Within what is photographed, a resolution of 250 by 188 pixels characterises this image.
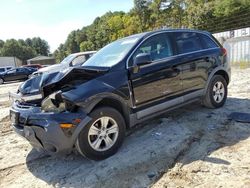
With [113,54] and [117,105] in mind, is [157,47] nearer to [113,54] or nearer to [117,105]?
A: [113,54]

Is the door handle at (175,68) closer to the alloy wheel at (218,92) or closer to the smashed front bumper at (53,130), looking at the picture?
the alloy wheel at (218,92)

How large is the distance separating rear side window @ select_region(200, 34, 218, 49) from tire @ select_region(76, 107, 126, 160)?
285 cm

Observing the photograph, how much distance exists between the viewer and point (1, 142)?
545cm

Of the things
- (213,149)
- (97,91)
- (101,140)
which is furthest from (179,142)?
(97,91)

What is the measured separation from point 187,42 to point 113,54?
1638 mm

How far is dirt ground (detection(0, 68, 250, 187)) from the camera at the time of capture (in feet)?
11.3

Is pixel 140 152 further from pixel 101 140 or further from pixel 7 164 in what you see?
pixel 7 164

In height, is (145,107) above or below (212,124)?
above

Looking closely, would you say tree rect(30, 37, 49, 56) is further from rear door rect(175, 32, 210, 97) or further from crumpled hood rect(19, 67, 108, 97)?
crumpled hood rect(19, 67, 108, 97)

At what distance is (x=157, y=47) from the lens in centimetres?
507

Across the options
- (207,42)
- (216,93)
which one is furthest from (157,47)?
(216,93)

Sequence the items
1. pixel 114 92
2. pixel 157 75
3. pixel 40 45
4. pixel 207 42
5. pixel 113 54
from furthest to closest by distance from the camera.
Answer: pixel 40 45
pixel 207 42
pixel 113 54
pixel 157 75
pixel 114 92

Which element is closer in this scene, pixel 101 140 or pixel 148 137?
pixel 101 140

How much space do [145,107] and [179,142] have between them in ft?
2.57
